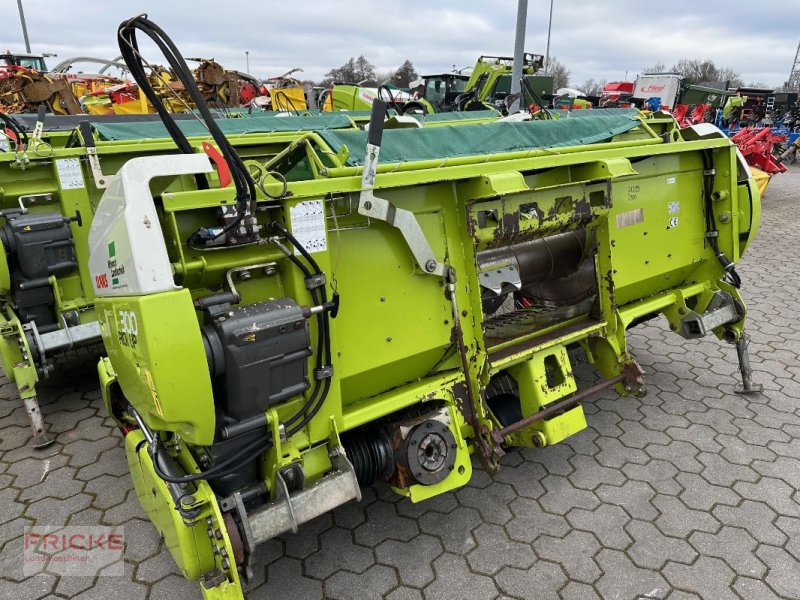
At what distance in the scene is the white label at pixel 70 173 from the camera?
11.8 ft

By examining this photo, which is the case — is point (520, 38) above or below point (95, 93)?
above

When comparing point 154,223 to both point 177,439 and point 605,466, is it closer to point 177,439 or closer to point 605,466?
point 177,439

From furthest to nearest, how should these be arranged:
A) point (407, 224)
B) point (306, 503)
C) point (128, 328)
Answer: point (407, 224) < point (306, 503) < point (128, 328)

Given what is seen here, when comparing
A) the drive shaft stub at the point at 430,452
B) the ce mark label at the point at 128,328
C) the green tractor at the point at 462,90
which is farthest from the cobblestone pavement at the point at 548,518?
the green tractor at the point at 462,90

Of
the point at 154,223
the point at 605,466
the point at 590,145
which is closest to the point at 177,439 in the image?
the point at 154,223

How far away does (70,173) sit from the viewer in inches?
143

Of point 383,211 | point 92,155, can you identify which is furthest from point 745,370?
point 92,155

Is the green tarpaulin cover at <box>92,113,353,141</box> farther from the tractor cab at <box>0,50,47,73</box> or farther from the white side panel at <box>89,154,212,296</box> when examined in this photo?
the tractor cab at <box>0,50,47,73</box>

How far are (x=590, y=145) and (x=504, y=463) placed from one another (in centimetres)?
177

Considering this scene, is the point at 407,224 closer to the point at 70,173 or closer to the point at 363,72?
the point at 70,173

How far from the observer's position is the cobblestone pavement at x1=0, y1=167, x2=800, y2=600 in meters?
2.26

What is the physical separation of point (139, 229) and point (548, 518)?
2.16m

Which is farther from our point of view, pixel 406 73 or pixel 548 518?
pixel 406 73

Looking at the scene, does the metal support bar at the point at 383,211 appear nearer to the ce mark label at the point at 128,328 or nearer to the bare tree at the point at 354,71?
the ce mark label at the point at 128,328
